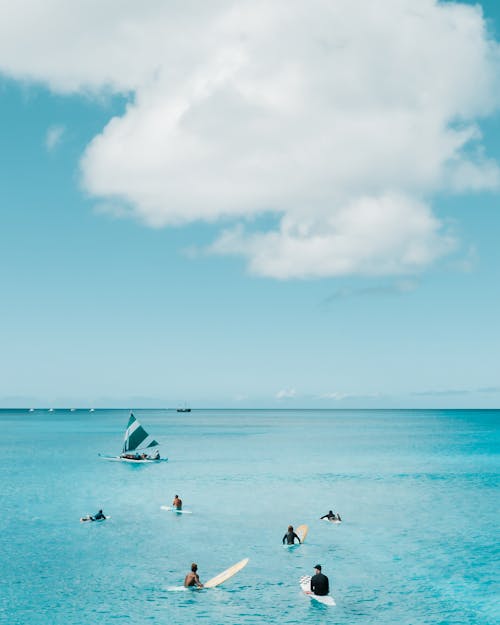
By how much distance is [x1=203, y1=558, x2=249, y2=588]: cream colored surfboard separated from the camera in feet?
120

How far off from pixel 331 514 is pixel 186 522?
1332 cm

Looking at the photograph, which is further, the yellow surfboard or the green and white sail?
the green and white sail

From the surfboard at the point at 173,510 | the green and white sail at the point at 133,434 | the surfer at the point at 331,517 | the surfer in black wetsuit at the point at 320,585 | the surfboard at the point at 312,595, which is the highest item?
the green and white sail at the point at 133,434

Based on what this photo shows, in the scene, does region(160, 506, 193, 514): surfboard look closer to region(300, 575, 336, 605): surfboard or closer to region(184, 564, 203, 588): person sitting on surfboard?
region(184, 564, 203, 588): person sitting on surfboard

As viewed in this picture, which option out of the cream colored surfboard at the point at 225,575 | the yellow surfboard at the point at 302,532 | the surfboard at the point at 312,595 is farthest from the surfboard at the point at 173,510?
the surfboard at the point at 312,595

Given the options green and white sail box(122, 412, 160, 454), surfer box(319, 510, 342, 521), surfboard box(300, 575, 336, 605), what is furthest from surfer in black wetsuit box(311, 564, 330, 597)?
green and white sail box(122, 412, 160, 454)

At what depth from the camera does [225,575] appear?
37.4 meters

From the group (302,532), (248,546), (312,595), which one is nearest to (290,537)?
(302,532)

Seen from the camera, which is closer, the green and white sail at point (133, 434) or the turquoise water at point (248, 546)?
the turquoise water at point (248, 546)

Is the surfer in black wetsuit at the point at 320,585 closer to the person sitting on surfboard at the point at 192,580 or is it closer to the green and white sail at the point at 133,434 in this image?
the person sitting on surfboard at the point at 192,580

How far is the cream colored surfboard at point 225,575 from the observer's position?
3644cm

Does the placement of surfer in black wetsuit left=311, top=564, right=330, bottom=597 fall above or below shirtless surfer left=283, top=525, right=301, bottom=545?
above

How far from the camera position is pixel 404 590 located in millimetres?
36375

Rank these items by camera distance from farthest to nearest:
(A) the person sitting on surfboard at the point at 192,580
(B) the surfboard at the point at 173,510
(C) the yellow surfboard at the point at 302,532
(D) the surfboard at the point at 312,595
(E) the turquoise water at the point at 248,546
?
1. (B) the surfboard at the point at 173,510
2. (C) the yellow surfboard at the point at 302,532
3. (A) the person sitting on surfboard at the point at 192,580
4. (D) the surfboard at the point at 312,595
5. (E) the turquoise water at the point at 248,546
